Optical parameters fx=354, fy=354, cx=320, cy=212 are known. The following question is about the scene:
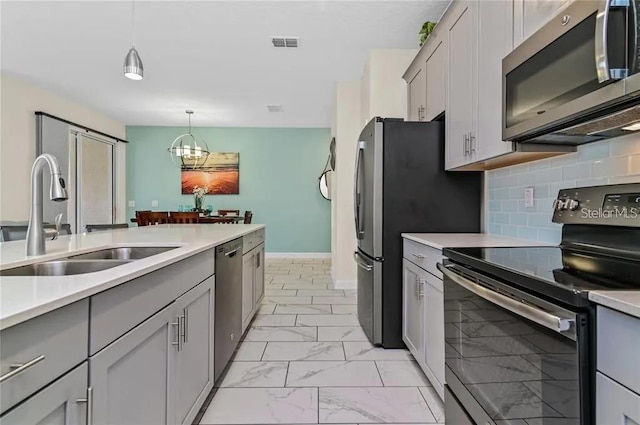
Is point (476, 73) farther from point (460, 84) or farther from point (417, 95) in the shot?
point (417, 95)

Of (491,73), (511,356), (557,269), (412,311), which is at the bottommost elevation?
(412,311)

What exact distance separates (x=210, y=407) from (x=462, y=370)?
127 centimetres

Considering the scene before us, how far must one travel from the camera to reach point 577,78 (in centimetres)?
120

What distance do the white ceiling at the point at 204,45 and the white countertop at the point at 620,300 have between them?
112 inches

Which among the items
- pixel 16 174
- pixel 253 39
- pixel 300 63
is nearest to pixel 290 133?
pixel 300 63

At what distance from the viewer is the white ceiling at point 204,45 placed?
3051mm

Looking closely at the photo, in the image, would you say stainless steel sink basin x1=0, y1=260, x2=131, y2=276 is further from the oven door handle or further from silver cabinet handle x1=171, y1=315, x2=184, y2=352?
the oven door handle

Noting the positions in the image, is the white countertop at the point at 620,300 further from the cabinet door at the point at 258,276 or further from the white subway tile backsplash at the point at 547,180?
the cabinet door at the point at 258,276

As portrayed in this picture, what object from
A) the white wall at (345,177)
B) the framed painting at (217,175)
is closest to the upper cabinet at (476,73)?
the white wall at (345,177)

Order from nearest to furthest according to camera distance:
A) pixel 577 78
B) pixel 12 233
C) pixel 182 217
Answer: pixel 577 78 → pixel 12 233 → pixel 182 217

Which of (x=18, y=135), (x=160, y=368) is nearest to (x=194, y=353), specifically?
(x=160, y=368)

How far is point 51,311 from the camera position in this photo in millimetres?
733

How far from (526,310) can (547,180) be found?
1.16 metres

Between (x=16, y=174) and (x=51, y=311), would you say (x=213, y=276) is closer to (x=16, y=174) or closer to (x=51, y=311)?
(x=51, y=311)
